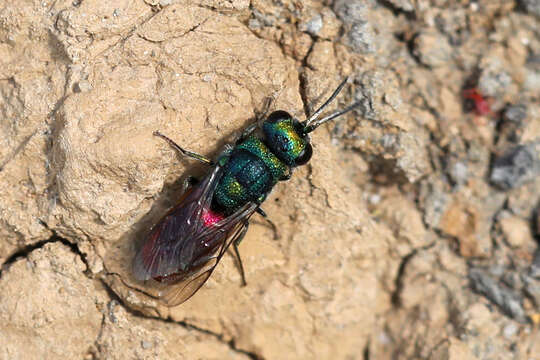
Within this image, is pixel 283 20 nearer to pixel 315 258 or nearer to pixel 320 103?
pixel 320 103

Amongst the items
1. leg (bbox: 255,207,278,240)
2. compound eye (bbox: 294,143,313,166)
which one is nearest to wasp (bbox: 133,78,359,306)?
compound eye (bbox: 294,143,313,166)

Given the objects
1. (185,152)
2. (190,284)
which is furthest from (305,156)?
(190,284)

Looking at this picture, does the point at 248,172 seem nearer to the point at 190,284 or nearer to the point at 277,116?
the point at 277,116

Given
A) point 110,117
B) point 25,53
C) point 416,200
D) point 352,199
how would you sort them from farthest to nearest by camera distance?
point 416,200, point 352,199, point 25,53, point 110,117

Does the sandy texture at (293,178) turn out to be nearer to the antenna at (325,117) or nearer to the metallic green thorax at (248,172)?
the antenna at (325,117)

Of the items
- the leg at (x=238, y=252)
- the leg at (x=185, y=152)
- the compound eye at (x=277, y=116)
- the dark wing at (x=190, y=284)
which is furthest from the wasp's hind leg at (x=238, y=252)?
the compound eye at (x=277, y=116)

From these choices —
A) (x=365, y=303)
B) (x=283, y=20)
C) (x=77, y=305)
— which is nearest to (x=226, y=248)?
(x=77, y=305)

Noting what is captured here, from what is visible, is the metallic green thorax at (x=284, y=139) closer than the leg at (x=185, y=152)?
No
